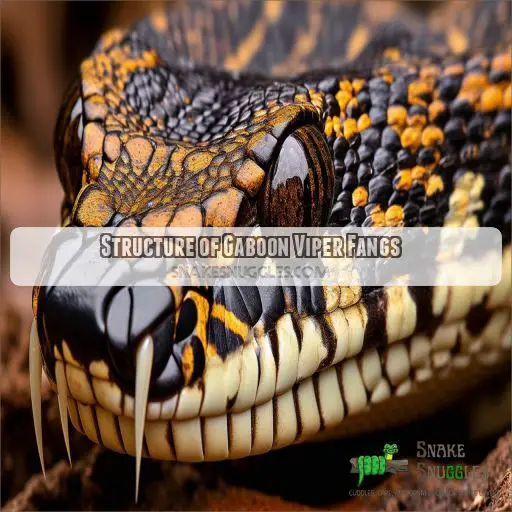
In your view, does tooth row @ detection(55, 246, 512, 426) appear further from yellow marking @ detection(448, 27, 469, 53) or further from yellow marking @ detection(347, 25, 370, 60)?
yellow marking @ detection(448, 27, 469, 53)

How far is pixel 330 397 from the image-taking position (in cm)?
198

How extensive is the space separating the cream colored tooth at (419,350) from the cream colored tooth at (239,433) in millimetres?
602

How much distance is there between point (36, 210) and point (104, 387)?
344 centimetres

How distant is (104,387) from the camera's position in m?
1.62

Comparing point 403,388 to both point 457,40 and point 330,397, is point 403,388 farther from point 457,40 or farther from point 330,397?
point 457,40

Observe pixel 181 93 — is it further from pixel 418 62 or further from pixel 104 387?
pixel 104 387

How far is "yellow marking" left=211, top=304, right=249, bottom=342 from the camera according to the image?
1.69 meters

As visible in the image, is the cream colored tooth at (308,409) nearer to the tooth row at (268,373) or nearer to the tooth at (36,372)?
the tooth row at (268,373)

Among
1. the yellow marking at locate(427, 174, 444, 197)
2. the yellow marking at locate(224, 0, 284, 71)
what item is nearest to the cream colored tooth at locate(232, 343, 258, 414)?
the yellow marking at locate(427, 174, 444, 197)

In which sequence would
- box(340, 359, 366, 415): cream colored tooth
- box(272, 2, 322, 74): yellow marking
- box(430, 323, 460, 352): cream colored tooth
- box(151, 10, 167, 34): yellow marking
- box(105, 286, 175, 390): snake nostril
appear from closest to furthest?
box(105, 286, 175, 390): snake nostril, box(340, 359, 366, 415): cream colored tooth, box(430, 323, 460, 352): cream colored tooth, box(151, 10, 167, 34): yellow marking, box(272, 2, 322, 74): yellow marking

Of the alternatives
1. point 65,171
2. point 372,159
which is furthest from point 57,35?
point 372,159

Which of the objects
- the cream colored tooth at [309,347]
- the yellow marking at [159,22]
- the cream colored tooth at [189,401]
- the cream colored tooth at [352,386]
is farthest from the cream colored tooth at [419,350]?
the yellow marking at [159,22]

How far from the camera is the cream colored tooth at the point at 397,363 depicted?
2141 mm

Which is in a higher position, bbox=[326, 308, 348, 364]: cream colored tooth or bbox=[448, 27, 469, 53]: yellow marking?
bbox=[448, 27, 469, 53]: yellow marking
